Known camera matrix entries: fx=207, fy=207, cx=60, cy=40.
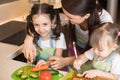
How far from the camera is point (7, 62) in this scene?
3.96 ft

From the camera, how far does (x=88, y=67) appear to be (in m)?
1.23

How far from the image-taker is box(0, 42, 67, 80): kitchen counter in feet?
3.57

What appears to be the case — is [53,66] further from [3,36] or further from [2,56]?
[3,36]

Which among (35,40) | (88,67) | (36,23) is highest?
(36,23)

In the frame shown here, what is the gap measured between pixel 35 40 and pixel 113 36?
538mm

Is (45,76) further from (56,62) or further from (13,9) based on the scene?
(13,9)

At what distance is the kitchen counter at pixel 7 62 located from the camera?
1.09 metres

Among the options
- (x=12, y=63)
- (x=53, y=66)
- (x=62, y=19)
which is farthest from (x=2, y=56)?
(x=62, y=19)

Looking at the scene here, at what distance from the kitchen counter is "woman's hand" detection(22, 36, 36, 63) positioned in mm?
88

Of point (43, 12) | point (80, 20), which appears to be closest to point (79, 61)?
point (80, 20)

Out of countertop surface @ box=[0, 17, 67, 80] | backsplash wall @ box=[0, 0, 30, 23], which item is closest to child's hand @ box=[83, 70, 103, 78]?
countertop surface @ box=[0, 17, 67, 80]

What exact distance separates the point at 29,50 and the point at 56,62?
0.20m

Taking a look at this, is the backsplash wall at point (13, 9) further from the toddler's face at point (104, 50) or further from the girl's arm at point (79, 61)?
the toddler's face at point (104, 50)

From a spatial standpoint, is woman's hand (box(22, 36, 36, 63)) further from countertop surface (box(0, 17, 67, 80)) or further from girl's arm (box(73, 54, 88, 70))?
girl's arm (box(73, 54, 88, 70))
